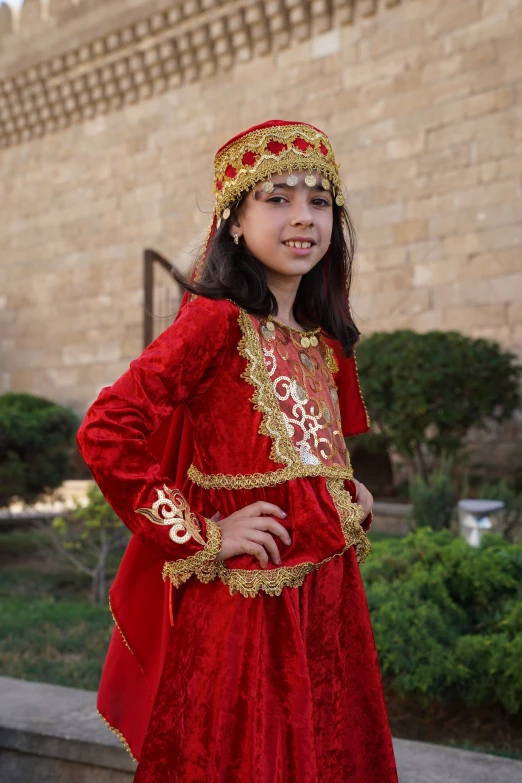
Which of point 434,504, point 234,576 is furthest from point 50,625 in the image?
point 234,576

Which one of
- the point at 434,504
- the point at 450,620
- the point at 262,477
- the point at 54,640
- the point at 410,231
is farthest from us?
the point at 410,231

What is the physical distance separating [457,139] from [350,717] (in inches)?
293

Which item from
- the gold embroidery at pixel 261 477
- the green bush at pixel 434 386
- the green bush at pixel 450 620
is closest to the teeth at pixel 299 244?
the gold embroidery at pixel 261 477

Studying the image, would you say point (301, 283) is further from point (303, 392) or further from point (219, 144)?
point (219, 144)

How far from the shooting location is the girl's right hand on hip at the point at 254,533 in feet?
5.13

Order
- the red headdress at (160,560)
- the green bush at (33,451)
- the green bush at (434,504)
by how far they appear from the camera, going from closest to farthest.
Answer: the red headdress at (160,560)
the green bush at (434,504)
the green bush at (33,451)

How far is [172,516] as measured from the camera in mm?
1534

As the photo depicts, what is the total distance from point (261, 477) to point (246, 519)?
11 centimetres

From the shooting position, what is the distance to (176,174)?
11.1m

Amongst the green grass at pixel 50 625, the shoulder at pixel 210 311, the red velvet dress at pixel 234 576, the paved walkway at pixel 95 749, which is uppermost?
the shoulder at pixel 210 311

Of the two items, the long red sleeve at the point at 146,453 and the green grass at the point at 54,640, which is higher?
the long red sleeve at the point at 146,453

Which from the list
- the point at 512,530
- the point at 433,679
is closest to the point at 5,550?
the point at 512,530

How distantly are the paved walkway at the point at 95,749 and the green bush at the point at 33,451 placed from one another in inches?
161

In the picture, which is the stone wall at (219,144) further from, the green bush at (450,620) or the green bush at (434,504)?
the green bush at (450,620)
